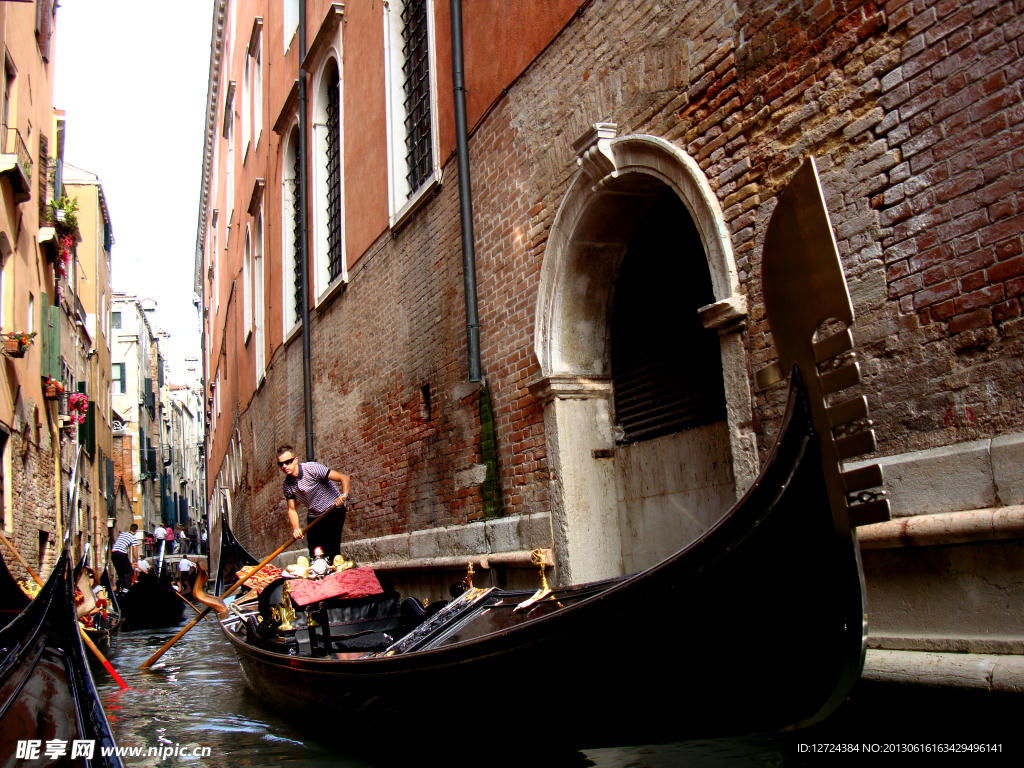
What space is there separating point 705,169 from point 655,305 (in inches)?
48.9

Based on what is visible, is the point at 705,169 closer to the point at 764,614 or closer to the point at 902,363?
the point at 902,363

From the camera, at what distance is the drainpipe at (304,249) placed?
10109 mm

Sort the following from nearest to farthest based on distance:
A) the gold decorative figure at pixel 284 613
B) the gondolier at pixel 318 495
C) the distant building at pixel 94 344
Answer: the gold decorative figure at pixel 284 613
the gondolier at pixel 318 495
the distant building at pixel 94 344

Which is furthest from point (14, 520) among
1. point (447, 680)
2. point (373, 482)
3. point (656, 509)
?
point (447, 680)

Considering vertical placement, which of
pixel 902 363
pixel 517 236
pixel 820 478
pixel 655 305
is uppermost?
pixel 517 236

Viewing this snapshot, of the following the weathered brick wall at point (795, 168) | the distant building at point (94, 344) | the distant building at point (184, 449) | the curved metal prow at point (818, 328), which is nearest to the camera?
the curved metal prow at point (818, 328)

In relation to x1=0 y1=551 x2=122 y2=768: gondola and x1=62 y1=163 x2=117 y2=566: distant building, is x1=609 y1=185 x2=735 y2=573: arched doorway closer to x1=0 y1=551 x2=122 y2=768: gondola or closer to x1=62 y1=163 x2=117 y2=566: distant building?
x1=0 y1=551 x2=122 y2=768: gondola

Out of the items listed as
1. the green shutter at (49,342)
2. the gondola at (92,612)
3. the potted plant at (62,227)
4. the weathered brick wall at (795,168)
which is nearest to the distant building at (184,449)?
the potted plant at (62,227)

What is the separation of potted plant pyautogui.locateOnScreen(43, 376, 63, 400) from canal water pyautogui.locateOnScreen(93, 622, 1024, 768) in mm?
7684

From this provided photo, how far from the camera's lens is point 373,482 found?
26.8 ft

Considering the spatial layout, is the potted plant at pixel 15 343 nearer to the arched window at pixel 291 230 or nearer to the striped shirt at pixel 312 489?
the arched window at pixel 291 230

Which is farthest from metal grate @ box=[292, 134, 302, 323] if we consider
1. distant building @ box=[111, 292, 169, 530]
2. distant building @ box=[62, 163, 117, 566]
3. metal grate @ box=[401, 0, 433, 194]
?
distant building @ box=[111, 292, 169, 530]

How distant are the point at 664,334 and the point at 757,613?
2957mm

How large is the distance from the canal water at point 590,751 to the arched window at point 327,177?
19.9 feet
